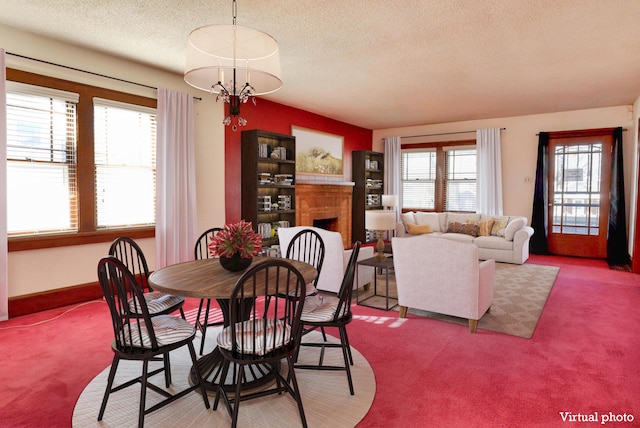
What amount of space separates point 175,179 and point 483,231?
540 centimetres

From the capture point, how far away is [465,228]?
7387 millimetres

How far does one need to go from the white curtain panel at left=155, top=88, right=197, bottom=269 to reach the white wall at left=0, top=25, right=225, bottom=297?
23 cm

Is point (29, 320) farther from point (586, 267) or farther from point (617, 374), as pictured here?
point (586, 267)

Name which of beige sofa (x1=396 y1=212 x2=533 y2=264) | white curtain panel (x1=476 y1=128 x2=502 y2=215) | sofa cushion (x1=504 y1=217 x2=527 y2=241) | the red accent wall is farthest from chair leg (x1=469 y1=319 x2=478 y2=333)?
white curtain panel (x1=476 y1=128 x2=502 y2=215)

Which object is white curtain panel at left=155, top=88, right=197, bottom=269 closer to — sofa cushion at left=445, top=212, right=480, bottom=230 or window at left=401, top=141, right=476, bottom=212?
sofa cushion at left=445, top=212, right=480, bottom=230

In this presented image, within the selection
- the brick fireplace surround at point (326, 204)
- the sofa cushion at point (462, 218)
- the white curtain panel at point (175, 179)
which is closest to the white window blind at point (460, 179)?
the sofa cushion at point (462, 218)

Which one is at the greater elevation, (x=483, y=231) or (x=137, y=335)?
(x=483, y=231)

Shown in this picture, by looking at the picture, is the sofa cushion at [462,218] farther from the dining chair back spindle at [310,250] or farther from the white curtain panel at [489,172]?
the dining chair back spindle at [310,250]

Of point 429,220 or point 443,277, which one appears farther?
point 429,220

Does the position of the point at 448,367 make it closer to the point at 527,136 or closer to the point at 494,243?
the point at 494,243

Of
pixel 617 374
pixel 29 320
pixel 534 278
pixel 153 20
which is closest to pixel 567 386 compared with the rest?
pixel 617 374

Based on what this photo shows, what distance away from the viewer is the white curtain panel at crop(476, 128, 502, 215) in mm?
8039

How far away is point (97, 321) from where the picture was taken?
147 inches

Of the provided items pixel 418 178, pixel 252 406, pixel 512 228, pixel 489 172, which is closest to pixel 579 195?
pixel 489 172
